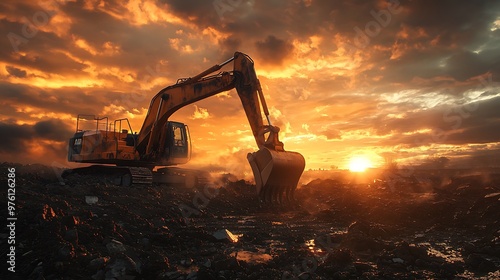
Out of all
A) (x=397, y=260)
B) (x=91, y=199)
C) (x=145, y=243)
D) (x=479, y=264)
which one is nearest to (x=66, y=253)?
(x=145, y=243)

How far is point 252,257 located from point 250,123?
229 inches

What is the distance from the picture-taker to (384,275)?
558 cm

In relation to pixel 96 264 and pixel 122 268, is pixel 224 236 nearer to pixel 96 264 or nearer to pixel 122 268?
pixel 122 268

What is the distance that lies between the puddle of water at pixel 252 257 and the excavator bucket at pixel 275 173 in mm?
3425

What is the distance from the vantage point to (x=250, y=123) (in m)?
11.8

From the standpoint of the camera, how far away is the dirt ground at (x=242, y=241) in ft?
18.2

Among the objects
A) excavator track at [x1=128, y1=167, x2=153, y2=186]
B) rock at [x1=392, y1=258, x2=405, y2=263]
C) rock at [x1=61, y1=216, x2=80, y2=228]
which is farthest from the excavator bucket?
excavator track at [x1=128, y1=167, x2=153, y2=186]

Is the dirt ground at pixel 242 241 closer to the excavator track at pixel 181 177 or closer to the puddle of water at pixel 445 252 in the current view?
the puddle of water at pixel 445 252

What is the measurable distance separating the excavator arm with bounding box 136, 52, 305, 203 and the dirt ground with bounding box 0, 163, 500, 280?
3.85 feet

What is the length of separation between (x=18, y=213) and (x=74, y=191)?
4.26 meters

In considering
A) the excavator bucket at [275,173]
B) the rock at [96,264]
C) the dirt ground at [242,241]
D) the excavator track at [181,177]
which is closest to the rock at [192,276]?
the dirt ground at [242,241]

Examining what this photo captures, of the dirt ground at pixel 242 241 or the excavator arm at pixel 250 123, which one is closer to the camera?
the dirt ground at pixel 242 241

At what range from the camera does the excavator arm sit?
1036 centimetres

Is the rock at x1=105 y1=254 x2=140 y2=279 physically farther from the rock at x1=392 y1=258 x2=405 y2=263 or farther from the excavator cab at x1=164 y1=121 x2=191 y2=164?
the excavator cab at x1=164 y1=121 x2=191 y2=164
